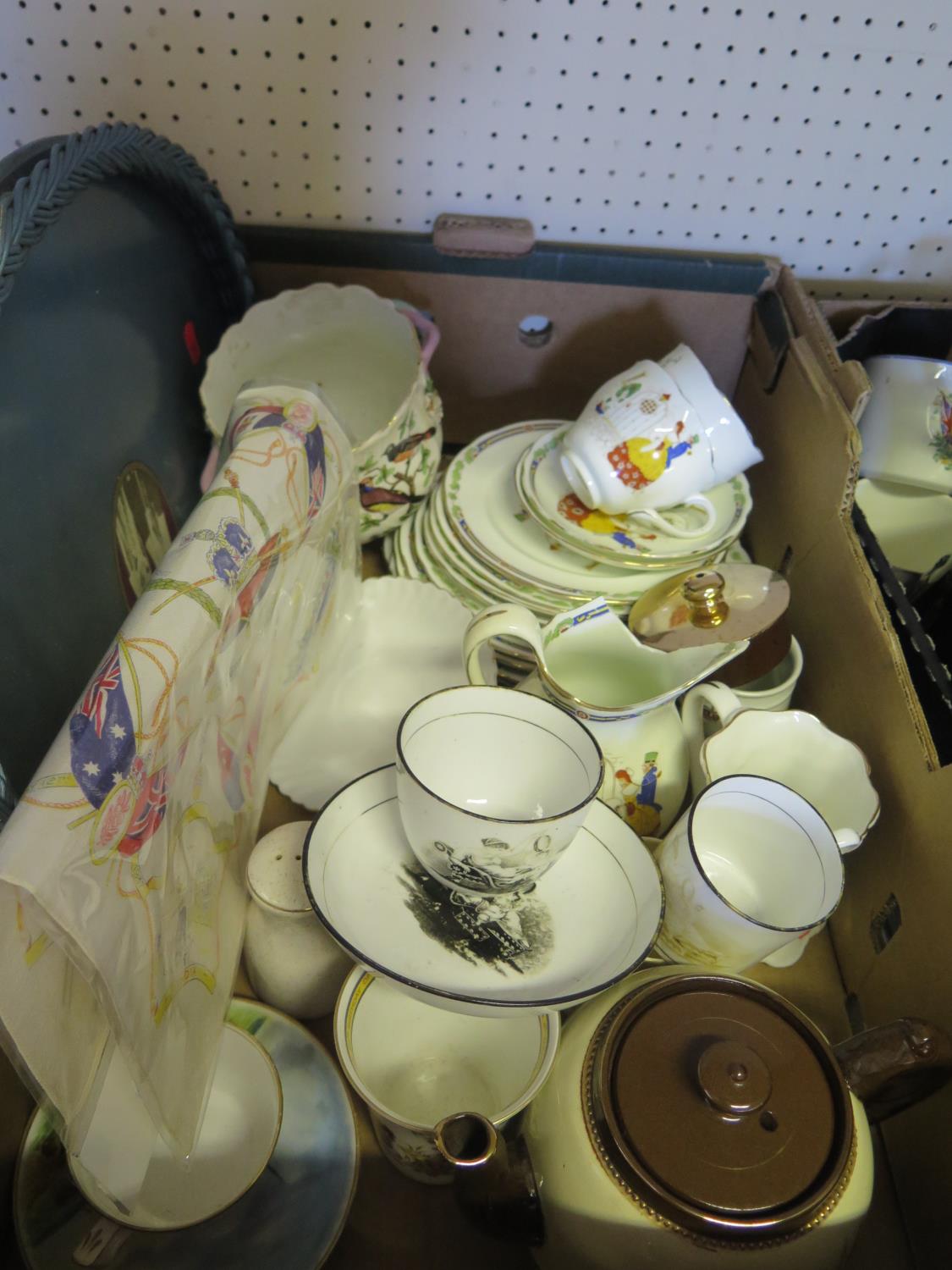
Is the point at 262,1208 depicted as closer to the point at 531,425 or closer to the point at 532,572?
the point at 532,572

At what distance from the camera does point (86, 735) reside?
1.19 feet

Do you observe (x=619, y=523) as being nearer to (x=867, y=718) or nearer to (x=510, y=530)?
(x=510, y=530)

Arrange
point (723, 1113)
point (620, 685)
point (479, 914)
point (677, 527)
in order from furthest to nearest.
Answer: point (677, 527) < point (620, 685) < point (479, 914) < point (723, 1113)

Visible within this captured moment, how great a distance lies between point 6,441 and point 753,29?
643 mm

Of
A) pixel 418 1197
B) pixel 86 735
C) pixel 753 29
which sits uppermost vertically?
pixel 753 29

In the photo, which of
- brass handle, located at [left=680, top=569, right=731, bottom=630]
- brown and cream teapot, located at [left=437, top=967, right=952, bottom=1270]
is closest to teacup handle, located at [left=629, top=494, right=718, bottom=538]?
brass handle, located at [left=680, top=569, right=731, bottom=630]

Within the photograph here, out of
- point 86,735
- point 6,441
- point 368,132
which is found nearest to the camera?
point 86,735

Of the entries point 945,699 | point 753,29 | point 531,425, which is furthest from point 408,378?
point 945,699

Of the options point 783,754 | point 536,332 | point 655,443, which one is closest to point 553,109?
point 536,332

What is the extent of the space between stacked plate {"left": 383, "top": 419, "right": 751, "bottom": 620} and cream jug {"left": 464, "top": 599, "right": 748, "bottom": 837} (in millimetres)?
81

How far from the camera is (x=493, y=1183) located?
0.41 m

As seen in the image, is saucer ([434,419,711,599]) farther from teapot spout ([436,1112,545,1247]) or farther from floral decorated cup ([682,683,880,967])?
teapot spout ([436,1112,545,1247])

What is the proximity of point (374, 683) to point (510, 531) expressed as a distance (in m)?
0.17

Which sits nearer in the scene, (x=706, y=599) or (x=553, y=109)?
(x=706, y=599)
